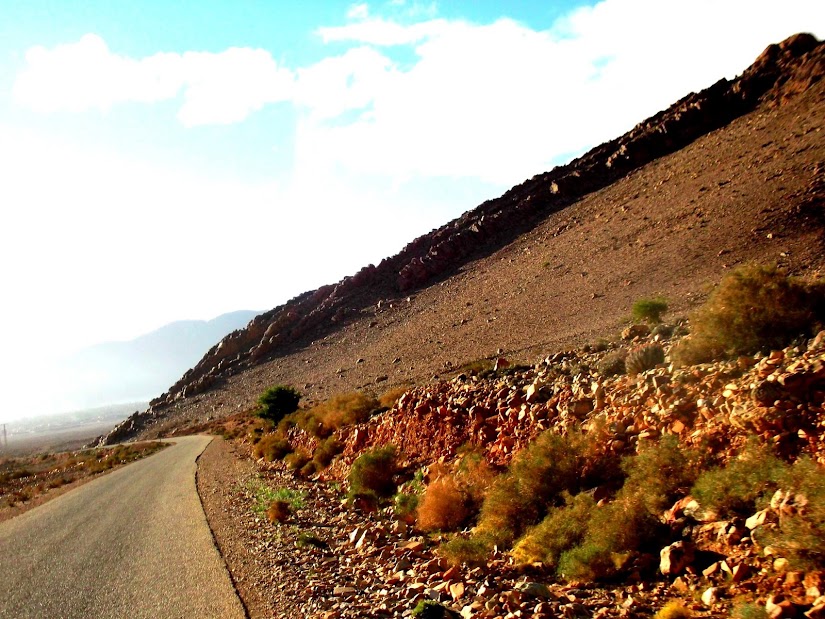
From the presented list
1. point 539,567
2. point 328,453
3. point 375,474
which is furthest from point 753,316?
point 328,453

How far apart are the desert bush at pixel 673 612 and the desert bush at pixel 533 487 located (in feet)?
11.5

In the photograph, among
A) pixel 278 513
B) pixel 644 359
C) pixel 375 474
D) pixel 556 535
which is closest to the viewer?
pixel 556 535

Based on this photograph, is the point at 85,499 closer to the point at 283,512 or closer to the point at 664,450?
the point at 283,512

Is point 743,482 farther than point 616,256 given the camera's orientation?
No

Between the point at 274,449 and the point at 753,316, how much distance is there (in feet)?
69.4

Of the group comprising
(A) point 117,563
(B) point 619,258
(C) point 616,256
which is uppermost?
(A) point 117,563

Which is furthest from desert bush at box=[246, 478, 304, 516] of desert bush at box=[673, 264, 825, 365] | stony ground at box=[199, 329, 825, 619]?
desert bush at box=[673, 264, 825, 365]

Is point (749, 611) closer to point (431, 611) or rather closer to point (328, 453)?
point (431, 611)

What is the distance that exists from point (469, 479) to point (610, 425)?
3.41 meters

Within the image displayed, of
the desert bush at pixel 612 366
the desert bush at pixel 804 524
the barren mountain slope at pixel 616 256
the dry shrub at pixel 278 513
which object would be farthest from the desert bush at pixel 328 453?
the desert bush at pixel 804 524

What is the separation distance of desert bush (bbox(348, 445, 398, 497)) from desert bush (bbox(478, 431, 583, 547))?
507 cm

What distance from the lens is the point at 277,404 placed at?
4125 cm

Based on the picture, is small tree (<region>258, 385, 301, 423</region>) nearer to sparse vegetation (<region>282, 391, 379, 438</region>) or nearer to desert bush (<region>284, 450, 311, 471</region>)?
→ sparse vegetation (<region>282, 391, 379, 438</region>)

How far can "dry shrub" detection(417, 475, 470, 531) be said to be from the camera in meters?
11.4
